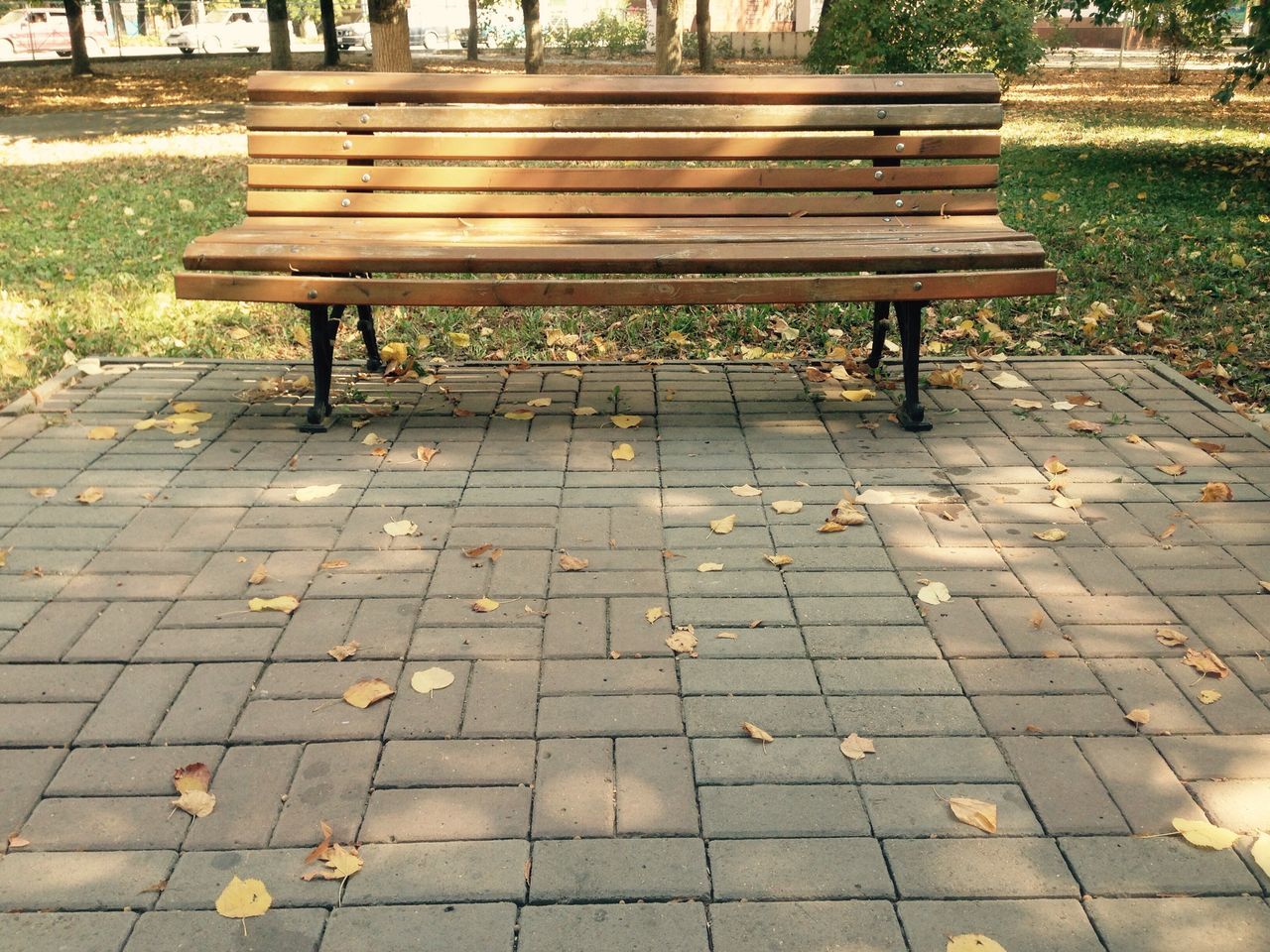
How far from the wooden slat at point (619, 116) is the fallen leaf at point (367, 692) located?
2433 mm

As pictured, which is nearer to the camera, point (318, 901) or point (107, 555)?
point (318, 901)

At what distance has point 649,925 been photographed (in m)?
2.03

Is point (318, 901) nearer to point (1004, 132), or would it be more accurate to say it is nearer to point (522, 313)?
point (522, 313)

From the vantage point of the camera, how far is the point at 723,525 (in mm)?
3541

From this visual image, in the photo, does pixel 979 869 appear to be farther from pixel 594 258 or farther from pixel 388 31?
pixel 388 31

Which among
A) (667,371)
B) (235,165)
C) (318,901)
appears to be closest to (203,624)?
(318,901)

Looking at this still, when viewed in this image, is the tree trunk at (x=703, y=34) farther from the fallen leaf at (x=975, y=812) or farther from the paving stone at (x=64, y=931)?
the paving stone at (x=64, y=931)

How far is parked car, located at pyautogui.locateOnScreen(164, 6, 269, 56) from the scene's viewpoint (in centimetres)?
3950

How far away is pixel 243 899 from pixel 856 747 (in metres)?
1.23

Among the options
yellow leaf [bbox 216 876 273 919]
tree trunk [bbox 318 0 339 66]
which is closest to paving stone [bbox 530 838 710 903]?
yellow leaf [bbox 216 876 273 919]

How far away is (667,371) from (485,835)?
300 cm

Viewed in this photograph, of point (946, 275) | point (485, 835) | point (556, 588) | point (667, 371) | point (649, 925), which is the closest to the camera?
point (649, 925)

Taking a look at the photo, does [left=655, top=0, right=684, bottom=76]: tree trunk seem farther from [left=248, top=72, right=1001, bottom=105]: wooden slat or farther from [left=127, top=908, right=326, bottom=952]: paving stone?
[left=127, top=908, right=326, bottom=952]: paving stone

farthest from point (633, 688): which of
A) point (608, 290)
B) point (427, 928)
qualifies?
point (608, 290)
